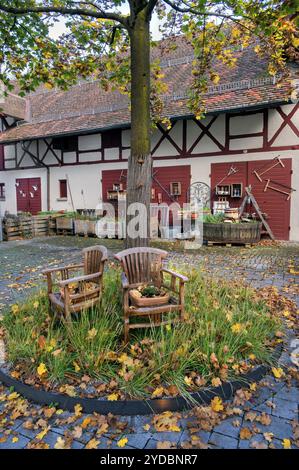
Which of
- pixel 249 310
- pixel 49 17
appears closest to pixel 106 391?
pixel 249 310

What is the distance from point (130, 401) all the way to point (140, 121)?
10.0 feet

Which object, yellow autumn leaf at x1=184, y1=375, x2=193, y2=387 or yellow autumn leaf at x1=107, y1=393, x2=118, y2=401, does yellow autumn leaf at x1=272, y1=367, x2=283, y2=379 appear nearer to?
yellow autumn leaf at x1=184, y1=375, x2=193, y2=387

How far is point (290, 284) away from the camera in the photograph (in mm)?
5422

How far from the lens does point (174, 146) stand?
11570 millimetres

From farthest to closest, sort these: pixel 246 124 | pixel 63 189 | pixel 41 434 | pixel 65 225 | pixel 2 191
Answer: pixel 2 191, pixel 63 189, pixel 65 225, pixel 246 124, pixel 41 434

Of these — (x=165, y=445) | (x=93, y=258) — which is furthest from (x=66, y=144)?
(x=165, y=445)

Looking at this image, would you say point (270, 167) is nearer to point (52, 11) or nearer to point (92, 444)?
point (52, 11)

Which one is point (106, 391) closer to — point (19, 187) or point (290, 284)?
point (290, 284)

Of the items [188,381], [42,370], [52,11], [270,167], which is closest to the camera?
[188,381]

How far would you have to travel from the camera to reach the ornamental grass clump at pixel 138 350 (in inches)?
102

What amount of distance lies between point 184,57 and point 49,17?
9.74 meters

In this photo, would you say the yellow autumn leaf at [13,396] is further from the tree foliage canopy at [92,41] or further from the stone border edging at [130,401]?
the tree foliage canopy at [92,41]

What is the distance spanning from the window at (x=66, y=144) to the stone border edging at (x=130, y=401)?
12699mm

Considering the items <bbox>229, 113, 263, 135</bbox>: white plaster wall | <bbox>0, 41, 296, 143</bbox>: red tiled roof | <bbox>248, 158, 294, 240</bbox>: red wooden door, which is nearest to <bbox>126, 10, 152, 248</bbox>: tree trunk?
<bbox>0, 41, 296, 143</bbox>: red tiled roof
